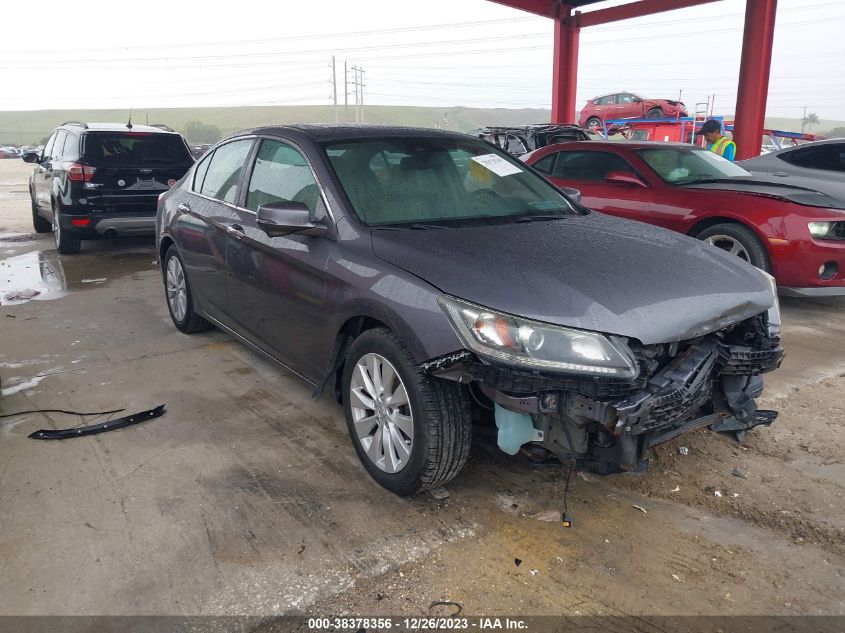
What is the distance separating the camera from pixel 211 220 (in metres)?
4.32

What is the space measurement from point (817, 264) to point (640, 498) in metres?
3.92

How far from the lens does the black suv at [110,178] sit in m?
8.22

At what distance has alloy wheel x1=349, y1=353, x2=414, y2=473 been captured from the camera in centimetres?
280

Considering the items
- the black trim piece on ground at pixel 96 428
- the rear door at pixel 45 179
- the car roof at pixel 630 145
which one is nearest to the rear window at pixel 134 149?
the rear door at pixel 45 179

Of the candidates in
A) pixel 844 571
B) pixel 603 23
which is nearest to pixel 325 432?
pixel 844 571

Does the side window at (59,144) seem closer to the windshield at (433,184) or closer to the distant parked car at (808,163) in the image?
the windshield at (433,184)

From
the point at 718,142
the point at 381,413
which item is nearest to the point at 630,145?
the point at 718,142

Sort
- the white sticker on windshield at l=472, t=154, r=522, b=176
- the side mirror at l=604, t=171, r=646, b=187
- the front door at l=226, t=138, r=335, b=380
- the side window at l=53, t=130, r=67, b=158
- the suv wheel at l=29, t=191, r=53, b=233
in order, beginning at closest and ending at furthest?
the front door at l=226, t=138, r=335, b=380 → the white sticker on windshield at l=472, t=154, r=522, b=176 → the side mirror at l=604, t=171, r=646, b=187 → the side window at l=53, t=130, r=67, b=158 → the suv wheel at l=29, t=191, r=53, b=233

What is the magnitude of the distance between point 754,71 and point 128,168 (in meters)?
10.7

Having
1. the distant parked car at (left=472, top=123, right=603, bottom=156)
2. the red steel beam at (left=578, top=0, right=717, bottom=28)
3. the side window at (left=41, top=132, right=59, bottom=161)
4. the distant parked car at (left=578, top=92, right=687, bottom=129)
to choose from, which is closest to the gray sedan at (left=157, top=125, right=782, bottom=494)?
the side window at (left=41, top=132, right=59, bottom=161)

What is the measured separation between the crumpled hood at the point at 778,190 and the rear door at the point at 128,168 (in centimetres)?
644

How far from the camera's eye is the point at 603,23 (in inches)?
583

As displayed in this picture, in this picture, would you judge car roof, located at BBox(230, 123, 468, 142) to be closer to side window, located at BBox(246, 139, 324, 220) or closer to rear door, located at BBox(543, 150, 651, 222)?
side window, located at BBox(246, 139, 324, 220)

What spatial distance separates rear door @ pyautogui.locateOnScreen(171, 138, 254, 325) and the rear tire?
4337 millimetres
